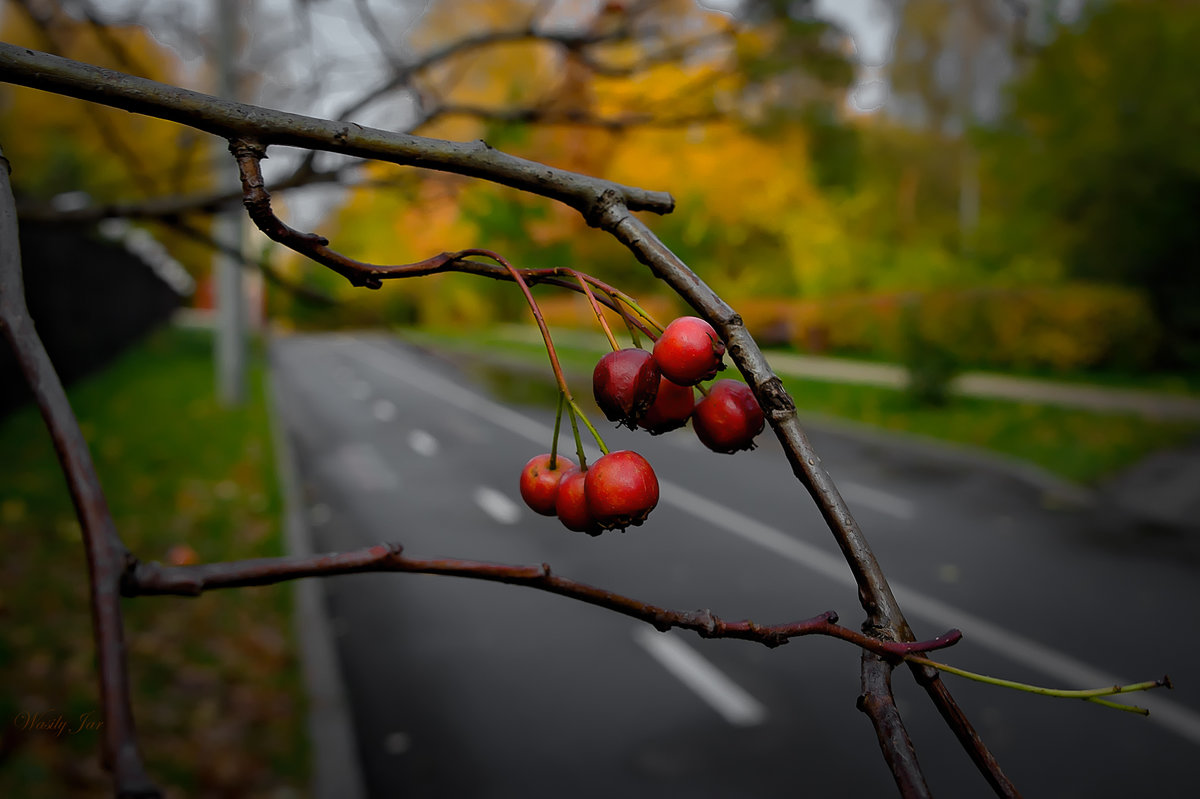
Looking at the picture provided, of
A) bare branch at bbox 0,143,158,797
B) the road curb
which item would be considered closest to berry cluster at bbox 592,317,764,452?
bare branch at bbox 0,143,158,797

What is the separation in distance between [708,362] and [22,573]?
787 centimetres

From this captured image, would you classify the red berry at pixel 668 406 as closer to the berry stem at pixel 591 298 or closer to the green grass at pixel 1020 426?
the berry stem at pixel 591 298

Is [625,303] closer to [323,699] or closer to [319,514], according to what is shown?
[323,699]

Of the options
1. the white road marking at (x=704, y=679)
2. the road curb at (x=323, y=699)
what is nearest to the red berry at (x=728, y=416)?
the road curb at (x=323, y=699)

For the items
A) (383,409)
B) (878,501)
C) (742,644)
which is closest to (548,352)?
(742,644)

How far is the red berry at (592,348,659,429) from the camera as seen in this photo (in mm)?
922

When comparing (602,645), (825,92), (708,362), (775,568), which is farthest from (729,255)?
(708,362)

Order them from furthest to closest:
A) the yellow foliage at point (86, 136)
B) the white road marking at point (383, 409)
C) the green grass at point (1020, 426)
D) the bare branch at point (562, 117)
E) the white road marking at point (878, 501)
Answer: the white road marking at point (383, 409)
the green grass at point (1020, 426)
the white road marking at point (878, 501)
the yellow foliage at point (86, 136)
the bare branch at point (562, 117)

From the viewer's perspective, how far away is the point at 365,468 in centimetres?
1451

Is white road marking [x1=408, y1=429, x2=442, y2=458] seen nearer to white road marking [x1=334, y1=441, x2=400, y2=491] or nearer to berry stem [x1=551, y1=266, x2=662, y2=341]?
white road marking [x1=334, y1=441, x2=400, y2=491]

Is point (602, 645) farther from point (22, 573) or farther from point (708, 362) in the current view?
point (708, 362)

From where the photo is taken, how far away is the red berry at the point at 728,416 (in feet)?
3.28

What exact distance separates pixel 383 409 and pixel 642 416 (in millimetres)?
20994

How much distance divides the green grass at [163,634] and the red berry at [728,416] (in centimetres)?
451
